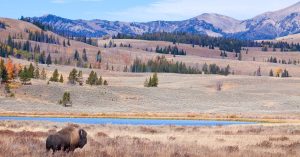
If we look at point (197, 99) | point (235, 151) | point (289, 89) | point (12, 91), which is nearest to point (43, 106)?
point (12, 91)

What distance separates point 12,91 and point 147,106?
92.2 ft

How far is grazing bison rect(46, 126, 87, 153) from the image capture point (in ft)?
63.0

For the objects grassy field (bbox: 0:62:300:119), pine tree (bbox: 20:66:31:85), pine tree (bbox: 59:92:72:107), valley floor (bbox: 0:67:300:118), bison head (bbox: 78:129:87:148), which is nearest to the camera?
bison head (bbox: 78:129:87:148)

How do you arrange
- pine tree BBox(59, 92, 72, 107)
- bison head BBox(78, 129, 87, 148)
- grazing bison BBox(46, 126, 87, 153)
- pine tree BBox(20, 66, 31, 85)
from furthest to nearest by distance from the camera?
pine tree BBox(20, 66, 31, 85) < pine tree BBox(59, 92, 72, 107) < bison head BBox(78, 129, 87, 148) < grazing bison BBox(46, 126, 87, 153)

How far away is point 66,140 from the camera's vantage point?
19.4 metres

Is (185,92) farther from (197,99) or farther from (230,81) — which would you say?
(230,81)

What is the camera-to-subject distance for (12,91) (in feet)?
370

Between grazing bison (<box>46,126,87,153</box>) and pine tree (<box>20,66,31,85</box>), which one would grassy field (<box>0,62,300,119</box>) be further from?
grazing bison (<box>46,126,87,153</box>)

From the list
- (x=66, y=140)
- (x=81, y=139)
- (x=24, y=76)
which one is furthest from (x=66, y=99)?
(x=66, y=140)

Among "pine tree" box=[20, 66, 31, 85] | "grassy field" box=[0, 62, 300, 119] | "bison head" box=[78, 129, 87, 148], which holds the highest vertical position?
"bison head" box=[78, 129, 87, 148]

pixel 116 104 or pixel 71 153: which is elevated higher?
pixel 71 153

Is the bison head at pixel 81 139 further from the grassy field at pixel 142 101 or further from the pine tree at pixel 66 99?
the pine tree at pixel 66 99

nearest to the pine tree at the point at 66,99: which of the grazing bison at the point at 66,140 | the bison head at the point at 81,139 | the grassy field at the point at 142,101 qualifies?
the grassy field at the point at 142,101

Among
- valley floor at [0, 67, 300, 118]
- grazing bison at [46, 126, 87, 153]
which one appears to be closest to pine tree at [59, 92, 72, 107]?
valley floor at [0, 67, 300, 118]
